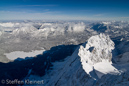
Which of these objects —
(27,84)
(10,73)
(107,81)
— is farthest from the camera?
(10,73)

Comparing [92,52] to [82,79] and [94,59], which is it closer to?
[94,59]

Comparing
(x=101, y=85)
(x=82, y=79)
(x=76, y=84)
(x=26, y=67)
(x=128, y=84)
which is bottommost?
(x=26, y=67)

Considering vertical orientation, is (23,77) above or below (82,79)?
below

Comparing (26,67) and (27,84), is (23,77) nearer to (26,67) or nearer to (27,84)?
(27,84)

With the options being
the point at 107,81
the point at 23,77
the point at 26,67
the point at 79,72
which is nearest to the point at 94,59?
the point at 79,72

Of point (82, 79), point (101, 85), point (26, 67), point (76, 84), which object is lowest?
point (26, 67)

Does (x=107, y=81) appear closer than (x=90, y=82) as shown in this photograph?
Yes

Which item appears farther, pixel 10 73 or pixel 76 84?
pixel 10 73

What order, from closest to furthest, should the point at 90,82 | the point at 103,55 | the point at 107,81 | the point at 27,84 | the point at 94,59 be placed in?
the point at 107,81, the point at 90,82, the point at 94,59, the point at 103,55, the point at 27,84

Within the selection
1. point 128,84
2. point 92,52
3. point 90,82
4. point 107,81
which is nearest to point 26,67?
point 92,52
